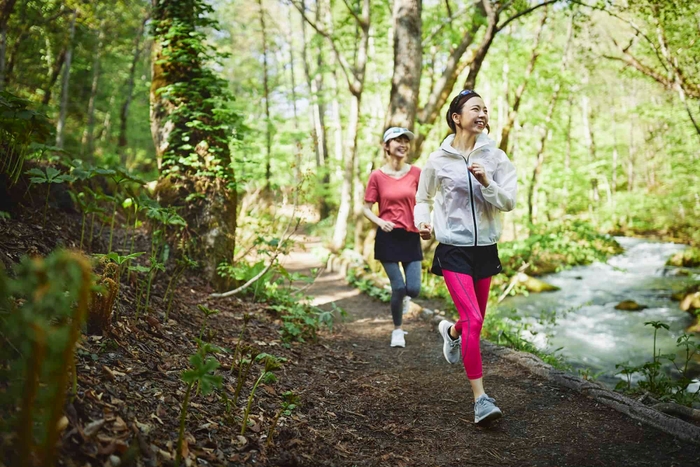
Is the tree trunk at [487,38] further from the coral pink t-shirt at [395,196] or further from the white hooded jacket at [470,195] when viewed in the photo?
the white hooded jacket at [470,195]

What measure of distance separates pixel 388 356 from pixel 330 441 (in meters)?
2.08

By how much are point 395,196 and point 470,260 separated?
67.9 inches

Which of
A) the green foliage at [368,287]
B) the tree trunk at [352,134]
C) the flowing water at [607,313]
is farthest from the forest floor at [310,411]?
the tree trunk at [352,134]

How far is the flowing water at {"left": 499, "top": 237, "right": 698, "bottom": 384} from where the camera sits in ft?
24.8

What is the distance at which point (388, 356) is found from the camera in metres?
4.69

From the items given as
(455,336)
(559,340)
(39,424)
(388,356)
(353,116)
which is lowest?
(559,340)

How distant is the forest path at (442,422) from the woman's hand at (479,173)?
164 centimetres

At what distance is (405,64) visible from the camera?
8.13m

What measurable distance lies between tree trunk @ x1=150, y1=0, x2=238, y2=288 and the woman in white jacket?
9.99 ft

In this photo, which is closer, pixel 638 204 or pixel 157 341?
pixel 157 341

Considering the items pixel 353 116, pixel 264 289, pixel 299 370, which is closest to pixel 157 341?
pixel 299 370

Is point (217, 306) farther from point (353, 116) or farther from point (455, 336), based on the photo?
point (353, 116)

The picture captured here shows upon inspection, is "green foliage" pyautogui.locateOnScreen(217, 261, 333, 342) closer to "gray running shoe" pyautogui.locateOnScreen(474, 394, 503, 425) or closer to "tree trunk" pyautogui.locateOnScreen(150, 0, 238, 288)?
"tree trunk" pyautogui.locateOnScreen(150, 0, 238, 288)

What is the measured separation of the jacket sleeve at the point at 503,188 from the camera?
3035 mm
